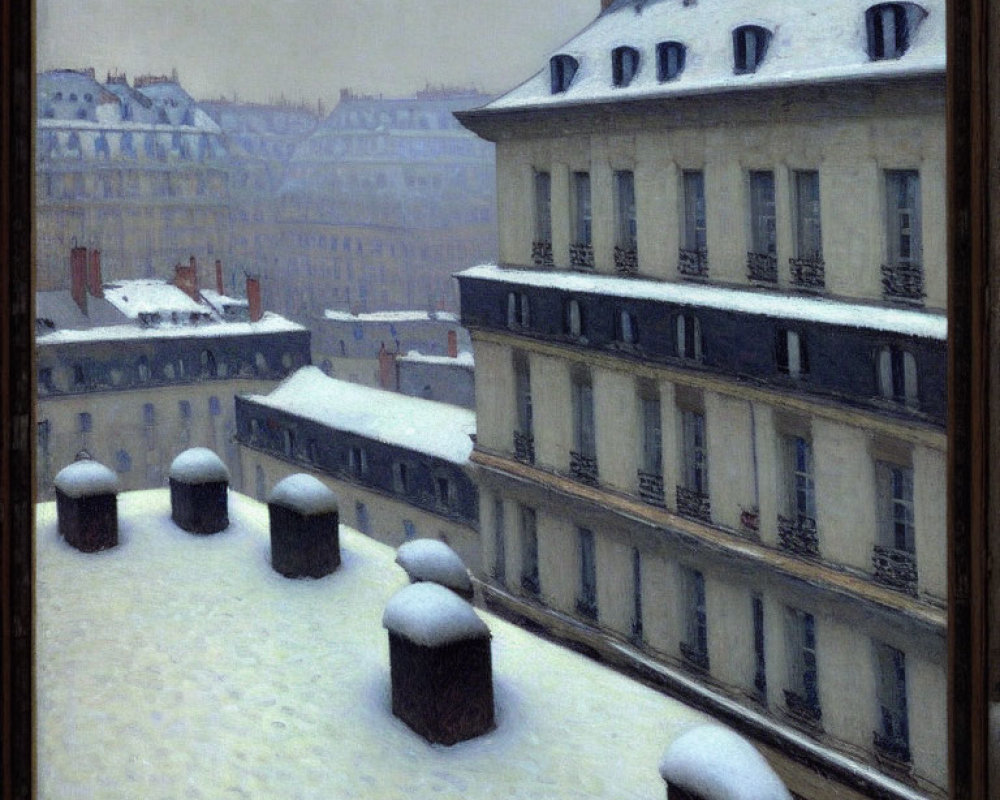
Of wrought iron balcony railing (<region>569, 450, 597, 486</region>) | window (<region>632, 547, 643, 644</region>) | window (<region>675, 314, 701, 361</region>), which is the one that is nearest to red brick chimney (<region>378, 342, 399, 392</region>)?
wrought iron balcony railing (<region>569, 450, 597, 486</region>)

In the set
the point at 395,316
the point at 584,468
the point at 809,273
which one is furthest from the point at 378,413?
the point at 809,273

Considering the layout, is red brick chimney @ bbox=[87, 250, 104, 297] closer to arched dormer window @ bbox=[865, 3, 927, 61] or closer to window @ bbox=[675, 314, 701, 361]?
window @ bbox=[675, 314, 701, 361]

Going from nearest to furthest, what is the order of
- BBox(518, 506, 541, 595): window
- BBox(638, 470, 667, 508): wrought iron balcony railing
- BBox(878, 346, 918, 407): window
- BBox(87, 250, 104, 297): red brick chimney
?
1. BBox(878, 346, 918, 407): window
2. BBox(638, 470, 667, 508): wrought iron balcony railing
3. BBox(518, 506, 541, 595): window
4. BBox(87, 250, 104, 297): red brick chimney

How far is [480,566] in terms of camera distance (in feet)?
33.6

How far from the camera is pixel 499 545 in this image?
935 centimetres

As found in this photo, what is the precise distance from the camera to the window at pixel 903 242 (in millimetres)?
6270

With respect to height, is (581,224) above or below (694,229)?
above

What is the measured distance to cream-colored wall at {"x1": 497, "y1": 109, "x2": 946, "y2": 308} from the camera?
6340 mm

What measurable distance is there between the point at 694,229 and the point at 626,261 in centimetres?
77

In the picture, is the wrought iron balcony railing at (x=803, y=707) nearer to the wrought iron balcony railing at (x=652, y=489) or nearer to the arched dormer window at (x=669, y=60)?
the wrought iron balcony railing at (x=652, y=489)

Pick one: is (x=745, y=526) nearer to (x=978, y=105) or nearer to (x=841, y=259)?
(x=841, y=259)

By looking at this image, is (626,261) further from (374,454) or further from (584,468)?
(374,454)

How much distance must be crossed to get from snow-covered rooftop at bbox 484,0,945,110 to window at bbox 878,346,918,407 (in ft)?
4.20
